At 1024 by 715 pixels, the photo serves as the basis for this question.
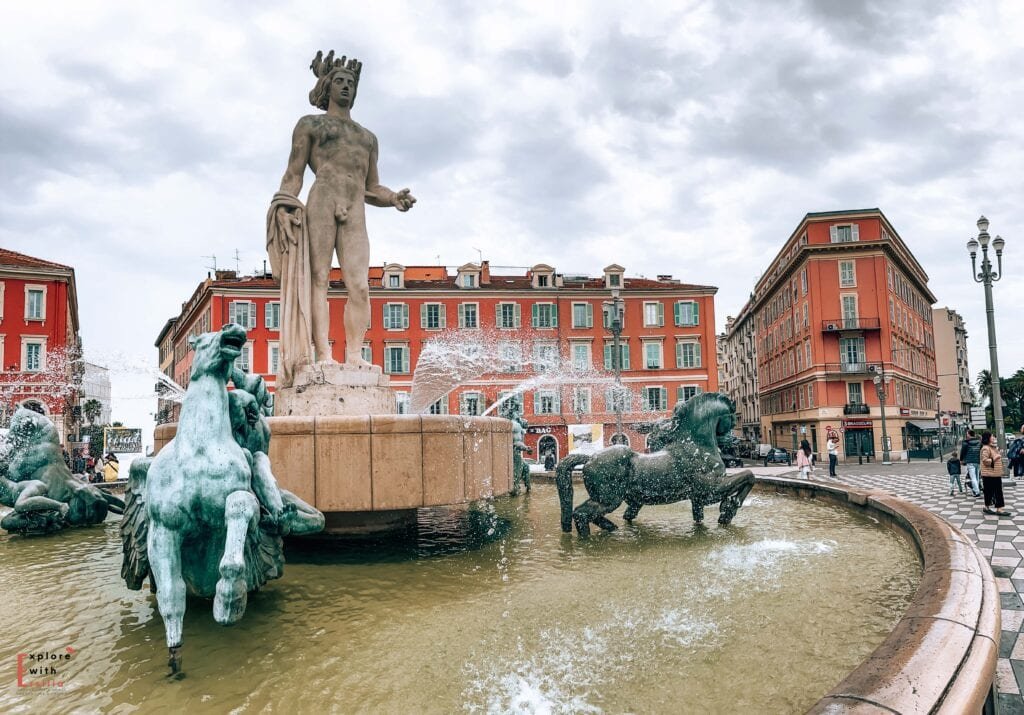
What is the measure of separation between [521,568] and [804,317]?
153 feet

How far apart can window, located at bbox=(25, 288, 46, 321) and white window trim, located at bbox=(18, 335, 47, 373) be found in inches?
44.0

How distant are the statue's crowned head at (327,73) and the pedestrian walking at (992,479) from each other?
10476 mm

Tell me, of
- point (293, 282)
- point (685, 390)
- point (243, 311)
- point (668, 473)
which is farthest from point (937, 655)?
point (685, 390)

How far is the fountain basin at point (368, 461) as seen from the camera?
17.9 ft

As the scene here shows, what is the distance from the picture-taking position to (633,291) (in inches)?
1839

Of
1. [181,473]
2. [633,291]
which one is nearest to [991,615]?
[181,473]

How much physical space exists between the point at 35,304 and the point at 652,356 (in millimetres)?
38953

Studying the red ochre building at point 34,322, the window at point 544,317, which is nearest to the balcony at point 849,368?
the window at point 544,317

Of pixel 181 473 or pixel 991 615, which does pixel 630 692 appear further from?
pixel 181 473

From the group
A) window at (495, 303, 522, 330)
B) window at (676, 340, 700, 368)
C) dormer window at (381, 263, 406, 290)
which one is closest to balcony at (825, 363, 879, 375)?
window at (676, 340, 700, 368)

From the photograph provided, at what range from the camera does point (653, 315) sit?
154 ft

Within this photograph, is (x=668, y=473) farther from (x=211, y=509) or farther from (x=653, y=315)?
(x=653, y=315)

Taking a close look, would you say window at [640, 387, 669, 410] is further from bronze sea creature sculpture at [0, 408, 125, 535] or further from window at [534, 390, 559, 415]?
bronze sea creature sculpture at [0, 408, 125, 535]

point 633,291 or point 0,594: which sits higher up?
point 633,291
